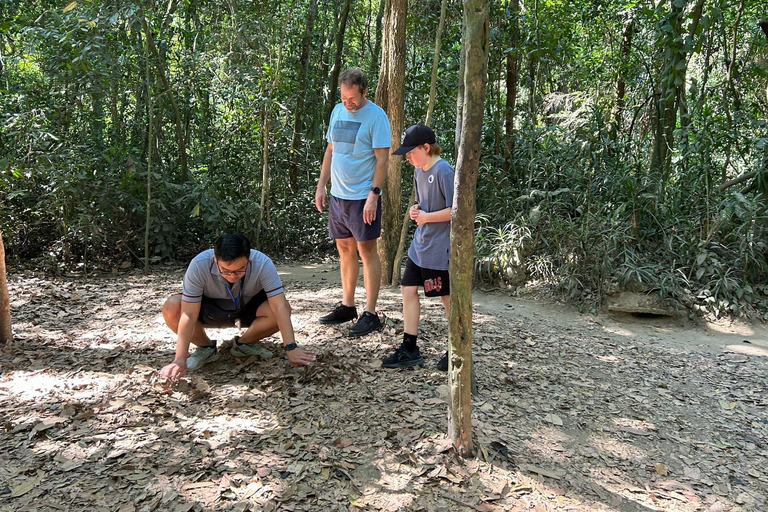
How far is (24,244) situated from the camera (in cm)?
662

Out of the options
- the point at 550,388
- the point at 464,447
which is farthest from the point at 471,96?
the point at 550,388

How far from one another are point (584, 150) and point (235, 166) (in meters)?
4.57

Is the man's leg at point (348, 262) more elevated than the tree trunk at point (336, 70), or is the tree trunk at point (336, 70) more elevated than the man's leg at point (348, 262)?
the tree trunk at point (336, 70)

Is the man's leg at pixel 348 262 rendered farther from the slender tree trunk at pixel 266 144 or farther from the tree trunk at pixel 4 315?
the slender tree trunk at pixel 266 144

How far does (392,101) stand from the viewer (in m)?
5.49

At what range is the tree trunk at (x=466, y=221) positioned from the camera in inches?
92.3

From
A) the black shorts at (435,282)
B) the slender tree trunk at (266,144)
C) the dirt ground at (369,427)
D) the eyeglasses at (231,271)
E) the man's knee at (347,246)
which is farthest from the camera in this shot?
the slender tree trunk at (266,144)

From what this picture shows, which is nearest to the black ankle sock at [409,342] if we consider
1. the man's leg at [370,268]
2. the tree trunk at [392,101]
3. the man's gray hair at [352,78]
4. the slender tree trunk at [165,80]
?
the man's leg at [370,268]

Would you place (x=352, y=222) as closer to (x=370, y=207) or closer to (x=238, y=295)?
(x=370, y=207)

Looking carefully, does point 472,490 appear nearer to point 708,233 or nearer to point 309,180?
point 708,233

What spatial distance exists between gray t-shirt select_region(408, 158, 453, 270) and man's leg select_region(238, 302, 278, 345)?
918mm

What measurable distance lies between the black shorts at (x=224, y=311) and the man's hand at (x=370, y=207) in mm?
911

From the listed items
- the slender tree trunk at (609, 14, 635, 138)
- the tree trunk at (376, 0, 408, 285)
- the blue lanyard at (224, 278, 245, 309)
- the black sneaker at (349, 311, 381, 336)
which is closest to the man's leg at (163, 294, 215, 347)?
the blue lanyard at (224, 278, 245, 309)

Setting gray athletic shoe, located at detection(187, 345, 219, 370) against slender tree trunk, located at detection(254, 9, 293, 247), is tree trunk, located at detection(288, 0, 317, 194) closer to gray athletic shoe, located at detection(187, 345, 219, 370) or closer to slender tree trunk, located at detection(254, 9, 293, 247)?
slender tree trunk, located at detection(254, 9, 293, 247)
